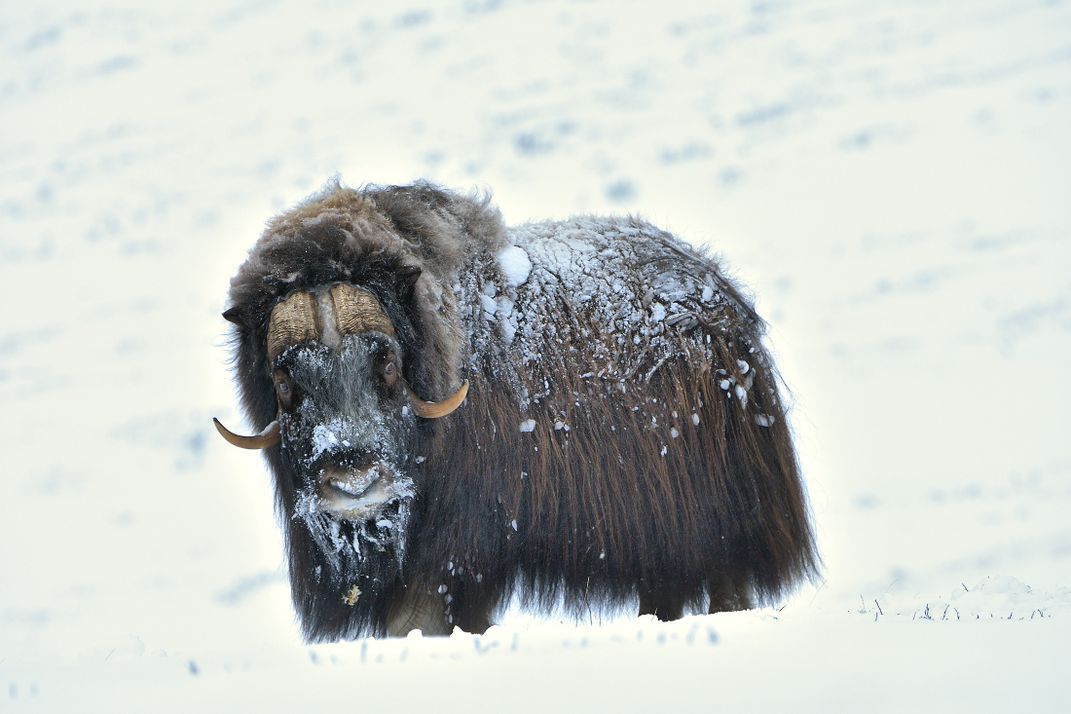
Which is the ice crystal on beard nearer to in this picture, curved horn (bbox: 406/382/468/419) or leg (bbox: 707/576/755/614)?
curved horn (bbox: 406/382/468/419)

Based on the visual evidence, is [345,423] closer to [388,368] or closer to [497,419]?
[388,368]

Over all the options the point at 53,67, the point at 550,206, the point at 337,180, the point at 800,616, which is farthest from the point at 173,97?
the point at 800,616

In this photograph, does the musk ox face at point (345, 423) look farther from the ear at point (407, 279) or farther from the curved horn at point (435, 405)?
the ear at point (407, 279)

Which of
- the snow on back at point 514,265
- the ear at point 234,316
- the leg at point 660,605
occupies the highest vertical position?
the snow on back at point 514,265

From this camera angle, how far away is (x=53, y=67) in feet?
106

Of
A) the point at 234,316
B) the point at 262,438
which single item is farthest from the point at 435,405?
the point at 234,316

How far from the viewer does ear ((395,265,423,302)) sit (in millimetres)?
3707

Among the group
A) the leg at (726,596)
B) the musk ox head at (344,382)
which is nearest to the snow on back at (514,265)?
the musk ox head at (344,382)

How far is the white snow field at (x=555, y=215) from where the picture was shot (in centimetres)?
296

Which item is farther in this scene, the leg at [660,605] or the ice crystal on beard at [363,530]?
the leg at [660,605]

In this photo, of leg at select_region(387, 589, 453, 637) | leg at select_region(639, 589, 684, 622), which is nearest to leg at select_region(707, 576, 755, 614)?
leg at select_region(639, 589, 684, 622)

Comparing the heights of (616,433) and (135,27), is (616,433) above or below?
below

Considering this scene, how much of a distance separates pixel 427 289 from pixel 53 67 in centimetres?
3190

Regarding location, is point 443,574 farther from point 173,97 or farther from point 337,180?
point 173,97
